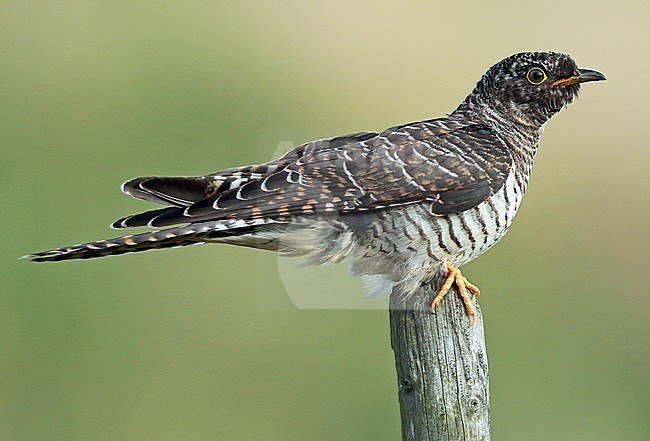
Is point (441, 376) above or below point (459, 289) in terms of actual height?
below

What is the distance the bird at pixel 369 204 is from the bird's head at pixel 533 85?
329 mm

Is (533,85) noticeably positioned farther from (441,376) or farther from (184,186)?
(184,186)

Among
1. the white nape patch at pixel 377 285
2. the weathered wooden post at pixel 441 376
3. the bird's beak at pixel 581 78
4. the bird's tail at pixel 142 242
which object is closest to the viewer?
the bird's tail at pixel 142 242

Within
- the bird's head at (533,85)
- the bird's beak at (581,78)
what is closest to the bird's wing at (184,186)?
the bird's head at (533,85)

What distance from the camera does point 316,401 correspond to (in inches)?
254

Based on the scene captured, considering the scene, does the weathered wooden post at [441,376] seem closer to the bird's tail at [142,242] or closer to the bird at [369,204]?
the bird at [369,204]

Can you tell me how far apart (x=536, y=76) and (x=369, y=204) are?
1055mm

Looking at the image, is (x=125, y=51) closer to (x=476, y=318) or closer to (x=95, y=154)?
(x=95, y=154)

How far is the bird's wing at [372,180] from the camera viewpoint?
352 cm

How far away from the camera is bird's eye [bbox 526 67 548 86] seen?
163 inches

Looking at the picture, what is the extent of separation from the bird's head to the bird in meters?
0.33

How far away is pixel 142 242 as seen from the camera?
129 inches

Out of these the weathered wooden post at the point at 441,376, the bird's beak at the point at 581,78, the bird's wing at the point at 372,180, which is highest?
the bird's beak at the point at 581,78

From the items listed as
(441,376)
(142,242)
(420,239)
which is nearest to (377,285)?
Answer: (420,239)
